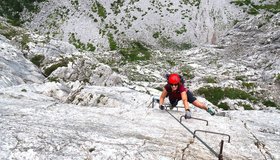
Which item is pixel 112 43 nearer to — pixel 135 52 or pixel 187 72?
pixel 135 52

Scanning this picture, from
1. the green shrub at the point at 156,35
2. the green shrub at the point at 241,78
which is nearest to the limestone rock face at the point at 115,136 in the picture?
the green shrub at the point at 241,78

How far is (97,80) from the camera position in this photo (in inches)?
1592

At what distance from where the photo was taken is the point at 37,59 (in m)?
43.8

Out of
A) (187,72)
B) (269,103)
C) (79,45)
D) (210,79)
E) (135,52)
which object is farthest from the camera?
(79,45)

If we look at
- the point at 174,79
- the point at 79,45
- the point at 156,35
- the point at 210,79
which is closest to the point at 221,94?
the point at 210,79

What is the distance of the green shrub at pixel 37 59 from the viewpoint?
43.0 m

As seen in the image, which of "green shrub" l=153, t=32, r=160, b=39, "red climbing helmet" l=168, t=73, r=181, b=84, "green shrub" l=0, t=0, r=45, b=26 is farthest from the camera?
"green shrub" l=0, t=0, r=45, b=26

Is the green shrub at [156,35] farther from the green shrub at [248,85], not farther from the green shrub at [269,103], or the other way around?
the green shrub at [269,103]

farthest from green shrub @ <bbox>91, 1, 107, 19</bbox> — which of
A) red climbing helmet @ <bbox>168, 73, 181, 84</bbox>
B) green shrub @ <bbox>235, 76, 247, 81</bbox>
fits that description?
red climbing helmet @ <bbox>168, 73, 181, 84</bbox>

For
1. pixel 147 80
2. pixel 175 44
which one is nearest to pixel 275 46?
pixel 175 44

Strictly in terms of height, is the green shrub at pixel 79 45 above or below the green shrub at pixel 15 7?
below

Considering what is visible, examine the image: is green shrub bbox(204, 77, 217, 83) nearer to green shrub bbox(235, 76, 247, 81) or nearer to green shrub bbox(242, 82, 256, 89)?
green shrub bbox(235, 76, 247, 81)

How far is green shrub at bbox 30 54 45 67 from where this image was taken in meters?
43.0

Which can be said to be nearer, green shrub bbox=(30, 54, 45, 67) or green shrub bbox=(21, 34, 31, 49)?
green shrub bbox=(30, 54, 45, 67)
